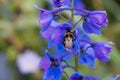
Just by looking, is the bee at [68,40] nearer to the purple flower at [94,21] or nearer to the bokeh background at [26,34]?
the purple flower at [94,21]

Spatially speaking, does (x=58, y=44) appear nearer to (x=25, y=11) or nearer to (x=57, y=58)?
(x=57, y=58)

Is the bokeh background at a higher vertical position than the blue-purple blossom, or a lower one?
higher

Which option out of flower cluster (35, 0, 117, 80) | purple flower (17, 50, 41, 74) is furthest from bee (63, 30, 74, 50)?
purple flower (17, 50, 41, 74)

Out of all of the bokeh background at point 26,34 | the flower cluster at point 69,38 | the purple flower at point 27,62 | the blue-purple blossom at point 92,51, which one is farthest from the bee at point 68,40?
the purple flower at point 27,62

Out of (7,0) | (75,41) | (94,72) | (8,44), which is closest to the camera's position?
(75,41)

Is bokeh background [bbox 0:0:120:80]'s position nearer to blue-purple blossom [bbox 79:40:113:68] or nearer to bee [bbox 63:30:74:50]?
blue-purple blossom [bbox 79:40:113:68]

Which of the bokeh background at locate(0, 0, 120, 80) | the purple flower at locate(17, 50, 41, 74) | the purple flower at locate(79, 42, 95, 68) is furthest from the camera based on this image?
the purple flower at locate(17, 50, 41, 74)

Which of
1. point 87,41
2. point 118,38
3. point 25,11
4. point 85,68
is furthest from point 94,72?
point 87,41
